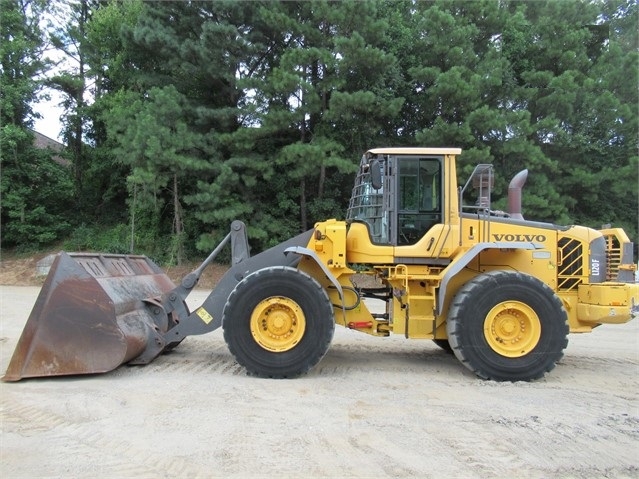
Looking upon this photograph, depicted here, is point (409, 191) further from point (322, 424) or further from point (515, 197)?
point (322, 424)

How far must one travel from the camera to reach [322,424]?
431 centimetres

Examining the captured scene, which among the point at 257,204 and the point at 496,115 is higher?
the point at 496,115

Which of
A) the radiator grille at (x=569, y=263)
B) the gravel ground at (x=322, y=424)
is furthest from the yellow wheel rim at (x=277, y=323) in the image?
the radiator grille at (x=569, y=263)

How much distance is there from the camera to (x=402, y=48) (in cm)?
1889

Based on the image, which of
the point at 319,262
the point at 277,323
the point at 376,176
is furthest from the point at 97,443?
the point at 376,176

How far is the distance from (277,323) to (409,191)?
223 centimetres

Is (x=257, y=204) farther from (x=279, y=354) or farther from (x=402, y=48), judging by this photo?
(x=279, y=354)

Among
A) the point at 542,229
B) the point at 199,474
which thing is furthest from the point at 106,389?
the point at 542,229

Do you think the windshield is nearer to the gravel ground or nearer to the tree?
the gravel ground

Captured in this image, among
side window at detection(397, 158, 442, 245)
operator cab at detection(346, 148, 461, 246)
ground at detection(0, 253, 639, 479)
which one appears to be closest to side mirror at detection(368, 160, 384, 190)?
operator cab at detection(346, 148, 461, 246)

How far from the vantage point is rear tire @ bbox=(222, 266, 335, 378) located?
5.81 m

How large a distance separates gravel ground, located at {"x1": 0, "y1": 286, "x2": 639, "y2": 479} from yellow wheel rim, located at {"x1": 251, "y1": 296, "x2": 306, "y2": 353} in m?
0.43

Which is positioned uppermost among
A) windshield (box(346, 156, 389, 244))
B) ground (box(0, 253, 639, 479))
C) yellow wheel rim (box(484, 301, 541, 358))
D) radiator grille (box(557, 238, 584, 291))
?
windshield (box(346, 156, 389, 244))

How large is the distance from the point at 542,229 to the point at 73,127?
26324 mm
